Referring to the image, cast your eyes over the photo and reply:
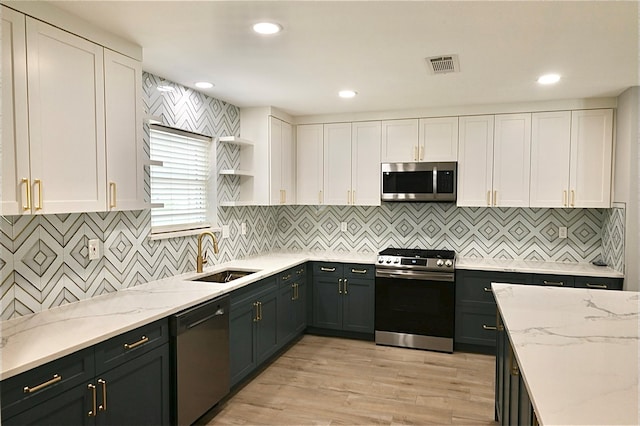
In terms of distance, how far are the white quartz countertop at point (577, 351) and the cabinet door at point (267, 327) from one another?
1869 millimetres

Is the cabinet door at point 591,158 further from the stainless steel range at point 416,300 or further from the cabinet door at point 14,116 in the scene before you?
the cabinet door at point 14,116

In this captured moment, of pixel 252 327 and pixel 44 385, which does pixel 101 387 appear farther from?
pixel 252 327

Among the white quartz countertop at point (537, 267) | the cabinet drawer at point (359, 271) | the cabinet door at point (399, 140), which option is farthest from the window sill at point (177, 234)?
the white quartz countertop at point (537, 267)

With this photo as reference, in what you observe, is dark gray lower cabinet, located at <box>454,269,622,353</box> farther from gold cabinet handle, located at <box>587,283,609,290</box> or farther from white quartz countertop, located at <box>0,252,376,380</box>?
white quartz countertop, located at <box>0,252,376,380</box>

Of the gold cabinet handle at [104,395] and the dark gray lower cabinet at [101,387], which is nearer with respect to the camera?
Answer: the dark gray lower cabinet at [101,387]

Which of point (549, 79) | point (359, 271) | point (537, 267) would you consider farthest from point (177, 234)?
point (537, 267)

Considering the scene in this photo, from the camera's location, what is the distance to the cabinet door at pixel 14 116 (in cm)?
189

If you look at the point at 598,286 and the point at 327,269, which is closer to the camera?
the point at 598,286

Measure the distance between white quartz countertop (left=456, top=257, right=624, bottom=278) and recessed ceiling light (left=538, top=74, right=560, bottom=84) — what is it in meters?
1.66

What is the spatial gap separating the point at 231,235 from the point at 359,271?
4.47ft

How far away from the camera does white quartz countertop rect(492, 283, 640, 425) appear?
1.28 m

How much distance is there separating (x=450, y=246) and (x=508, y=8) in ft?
9.99

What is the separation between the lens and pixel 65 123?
85.2 inches

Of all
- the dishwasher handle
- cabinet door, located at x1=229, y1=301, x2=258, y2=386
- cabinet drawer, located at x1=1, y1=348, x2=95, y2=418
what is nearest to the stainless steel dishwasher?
the dishwasher handle
